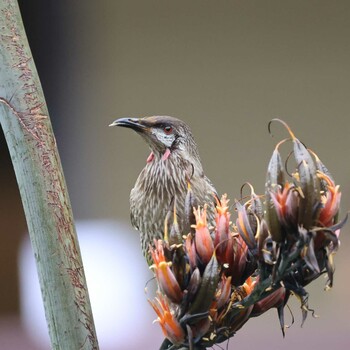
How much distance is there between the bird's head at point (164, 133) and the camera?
1.53m

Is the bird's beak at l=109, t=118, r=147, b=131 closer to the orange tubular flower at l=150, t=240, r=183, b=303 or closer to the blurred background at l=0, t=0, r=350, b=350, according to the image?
the orange tubular flower at l=150, t=240, r=183, b=303

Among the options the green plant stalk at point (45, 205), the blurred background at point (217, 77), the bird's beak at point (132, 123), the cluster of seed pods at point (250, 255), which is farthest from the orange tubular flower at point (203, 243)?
the blurred background at point (217, 77)

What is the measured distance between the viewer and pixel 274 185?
901 millimetres

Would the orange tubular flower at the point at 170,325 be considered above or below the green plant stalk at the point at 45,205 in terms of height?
below

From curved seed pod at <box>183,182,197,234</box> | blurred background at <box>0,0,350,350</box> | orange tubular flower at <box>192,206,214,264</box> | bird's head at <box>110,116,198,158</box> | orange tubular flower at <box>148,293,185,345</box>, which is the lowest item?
orange tubular flower at <box>148,293,185,345</box>

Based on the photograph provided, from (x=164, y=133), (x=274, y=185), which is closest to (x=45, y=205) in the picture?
(x=274, y=185)

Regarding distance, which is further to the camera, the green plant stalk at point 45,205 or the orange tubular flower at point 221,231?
the green plant stalk at point 45,205

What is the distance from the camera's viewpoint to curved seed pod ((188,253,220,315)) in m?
0.94

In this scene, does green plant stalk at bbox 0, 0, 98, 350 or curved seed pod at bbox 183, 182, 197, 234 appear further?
green plant stalk at bbox 0, 0, 98, 350

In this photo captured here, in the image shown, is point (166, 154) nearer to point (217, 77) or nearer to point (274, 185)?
point (274, 185)

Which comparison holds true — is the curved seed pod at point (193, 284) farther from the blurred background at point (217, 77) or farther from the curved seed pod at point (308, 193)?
the blurred background at point (217, 77)

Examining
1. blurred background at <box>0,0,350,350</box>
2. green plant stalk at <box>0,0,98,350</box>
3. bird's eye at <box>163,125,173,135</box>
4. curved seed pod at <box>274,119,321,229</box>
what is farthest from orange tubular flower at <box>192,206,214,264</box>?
blurred background at <box>0,0,350,350</box>

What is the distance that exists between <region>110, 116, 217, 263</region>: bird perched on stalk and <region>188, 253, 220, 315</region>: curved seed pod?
0.59 metres

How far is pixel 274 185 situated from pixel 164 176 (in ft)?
2.32
